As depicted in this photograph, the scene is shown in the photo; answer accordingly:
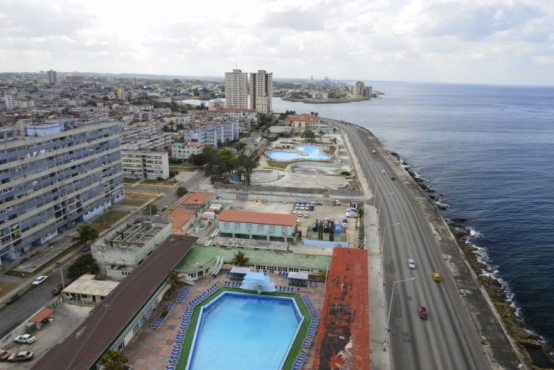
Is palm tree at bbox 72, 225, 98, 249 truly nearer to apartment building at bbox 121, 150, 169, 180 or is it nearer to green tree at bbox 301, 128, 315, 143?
apartment building at bbox 121, 150, 169, 180

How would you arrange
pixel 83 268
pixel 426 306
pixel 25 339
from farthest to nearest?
pixel 83 268, pixel 426 306, pixel 25 339

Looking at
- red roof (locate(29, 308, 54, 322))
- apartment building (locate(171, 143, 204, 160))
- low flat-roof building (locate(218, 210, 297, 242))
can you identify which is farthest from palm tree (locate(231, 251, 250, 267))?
apartment building (locate(171, 143, 204, 160))

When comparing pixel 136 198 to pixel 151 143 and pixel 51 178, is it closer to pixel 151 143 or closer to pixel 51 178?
pixel 51 178

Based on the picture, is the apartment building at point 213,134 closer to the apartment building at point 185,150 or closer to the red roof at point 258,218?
the apartment building at point 185,150

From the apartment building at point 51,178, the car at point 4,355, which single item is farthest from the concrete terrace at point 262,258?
the apartment building at point 51,178

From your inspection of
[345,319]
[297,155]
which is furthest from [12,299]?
[297,155]

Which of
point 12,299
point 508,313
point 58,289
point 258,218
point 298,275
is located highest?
point 258,218
